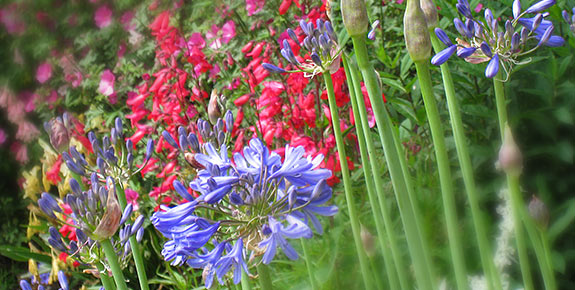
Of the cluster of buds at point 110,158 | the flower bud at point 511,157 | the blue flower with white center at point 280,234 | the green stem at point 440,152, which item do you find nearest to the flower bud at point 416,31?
the green stem at point 440,152

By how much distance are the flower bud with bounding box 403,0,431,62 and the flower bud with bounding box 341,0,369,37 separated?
0.05 meters

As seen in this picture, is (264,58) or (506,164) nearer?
(506,164)

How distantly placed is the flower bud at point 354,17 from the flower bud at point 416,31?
0.05 metres

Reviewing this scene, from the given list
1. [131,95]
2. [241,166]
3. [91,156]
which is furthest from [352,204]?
[131,95]

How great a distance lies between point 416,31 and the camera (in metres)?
0.67

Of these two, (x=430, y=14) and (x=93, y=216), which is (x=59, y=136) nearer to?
(x=93, y=216)

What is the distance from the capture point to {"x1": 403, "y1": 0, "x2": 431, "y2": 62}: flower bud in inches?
26.0

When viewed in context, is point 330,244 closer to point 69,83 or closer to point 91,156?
point 91,156

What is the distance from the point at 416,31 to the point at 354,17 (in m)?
0.07

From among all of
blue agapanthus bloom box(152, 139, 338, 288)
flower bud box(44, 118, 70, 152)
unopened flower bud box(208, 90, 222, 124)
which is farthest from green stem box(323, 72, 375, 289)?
flower bud box(44, 118, 70, 152)

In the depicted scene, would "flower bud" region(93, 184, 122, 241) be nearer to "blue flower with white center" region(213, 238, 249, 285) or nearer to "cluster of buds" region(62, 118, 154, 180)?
"blue flower with white center" region(213, 238, 249, 285)

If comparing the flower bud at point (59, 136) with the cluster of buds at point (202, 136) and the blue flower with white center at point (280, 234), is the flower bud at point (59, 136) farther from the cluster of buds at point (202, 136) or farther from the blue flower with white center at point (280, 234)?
the blue flower with white center at point (280, 234)

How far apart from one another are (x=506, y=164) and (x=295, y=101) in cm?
118

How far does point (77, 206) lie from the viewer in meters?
0.73
